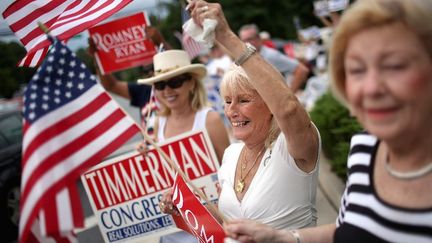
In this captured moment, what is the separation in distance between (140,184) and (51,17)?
1319 mm

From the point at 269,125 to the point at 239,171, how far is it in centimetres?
30

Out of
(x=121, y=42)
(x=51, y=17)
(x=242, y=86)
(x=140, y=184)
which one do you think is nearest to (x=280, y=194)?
(x=242, y=86)

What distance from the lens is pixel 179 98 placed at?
3990 mm

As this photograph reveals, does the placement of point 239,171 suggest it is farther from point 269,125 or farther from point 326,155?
point 326,155

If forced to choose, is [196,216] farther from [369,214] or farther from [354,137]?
[369,214]

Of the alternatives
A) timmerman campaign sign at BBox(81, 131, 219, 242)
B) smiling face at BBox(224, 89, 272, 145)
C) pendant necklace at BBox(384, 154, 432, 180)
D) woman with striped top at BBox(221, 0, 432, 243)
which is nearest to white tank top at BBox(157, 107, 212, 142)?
timmerman campaign sign at BBox(81, 131, 219, 242)

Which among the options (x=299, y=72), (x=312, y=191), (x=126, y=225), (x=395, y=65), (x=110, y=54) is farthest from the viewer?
(x=299, y=72)

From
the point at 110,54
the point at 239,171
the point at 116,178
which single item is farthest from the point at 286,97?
the point at 110,54

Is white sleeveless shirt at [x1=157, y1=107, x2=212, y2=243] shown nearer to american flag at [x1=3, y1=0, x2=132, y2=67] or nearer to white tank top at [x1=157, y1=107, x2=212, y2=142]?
white tank top at [x1=157, y1=107, x2=212, y2=142]

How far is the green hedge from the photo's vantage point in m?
5.30

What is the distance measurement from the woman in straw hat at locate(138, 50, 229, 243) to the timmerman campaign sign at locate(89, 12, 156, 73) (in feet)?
3.01

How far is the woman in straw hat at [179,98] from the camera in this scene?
12.7ft

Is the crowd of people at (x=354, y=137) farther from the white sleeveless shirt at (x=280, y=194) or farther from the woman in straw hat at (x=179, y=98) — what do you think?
the woman in straw hat at (x=179, y=98)

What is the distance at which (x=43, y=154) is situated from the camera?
1.94 m
